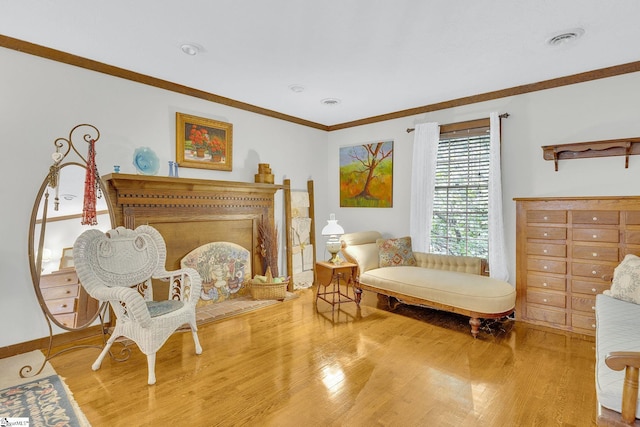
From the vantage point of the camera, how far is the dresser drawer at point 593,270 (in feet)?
9.94

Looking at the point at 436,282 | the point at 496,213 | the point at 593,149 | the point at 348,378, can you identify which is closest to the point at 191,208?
the point at 348,378

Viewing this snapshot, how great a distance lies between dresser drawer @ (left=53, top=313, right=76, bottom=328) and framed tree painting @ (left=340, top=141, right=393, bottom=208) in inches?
Result: 145

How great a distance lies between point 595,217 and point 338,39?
Result: 2.80 meters

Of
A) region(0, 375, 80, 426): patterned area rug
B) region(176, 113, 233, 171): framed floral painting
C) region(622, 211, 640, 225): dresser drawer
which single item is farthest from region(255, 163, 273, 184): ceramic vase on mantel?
region(622, 211, 640, 225): dresser drawer

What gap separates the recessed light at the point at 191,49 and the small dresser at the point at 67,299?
2118 millimetres

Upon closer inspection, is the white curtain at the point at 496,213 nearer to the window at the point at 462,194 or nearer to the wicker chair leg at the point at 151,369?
the window at the point at 462,194

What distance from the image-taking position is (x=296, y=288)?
4.89 m

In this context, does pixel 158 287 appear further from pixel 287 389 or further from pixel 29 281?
pixel 287 389

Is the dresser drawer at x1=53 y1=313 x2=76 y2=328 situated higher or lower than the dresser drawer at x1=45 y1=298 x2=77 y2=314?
lower

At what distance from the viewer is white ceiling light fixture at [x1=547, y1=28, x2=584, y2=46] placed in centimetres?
252

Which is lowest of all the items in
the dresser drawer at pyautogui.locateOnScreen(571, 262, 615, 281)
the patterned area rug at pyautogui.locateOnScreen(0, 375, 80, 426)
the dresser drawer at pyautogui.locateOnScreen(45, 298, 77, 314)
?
the patterned area rug at pyautogui.locateOnScreen(0, 375, 80, 426)

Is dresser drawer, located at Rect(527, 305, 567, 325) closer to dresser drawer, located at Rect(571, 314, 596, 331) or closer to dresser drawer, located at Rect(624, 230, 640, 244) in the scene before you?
dresser drawer, located at Rect(571, 314, 596, 331)

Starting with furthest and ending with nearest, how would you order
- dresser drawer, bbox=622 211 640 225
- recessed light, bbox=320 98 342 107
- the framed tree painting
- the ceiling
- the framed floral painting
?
the framed tree painting < recessed light, bbox=320 98 342 107 < the framed floral painting < dresser drawer, bbox=622 211 640 225 < the ceiling

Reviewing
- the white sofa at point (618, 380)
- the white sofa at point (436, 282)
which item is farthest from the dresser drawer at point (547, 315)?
the white sofa at point (618, 380)
